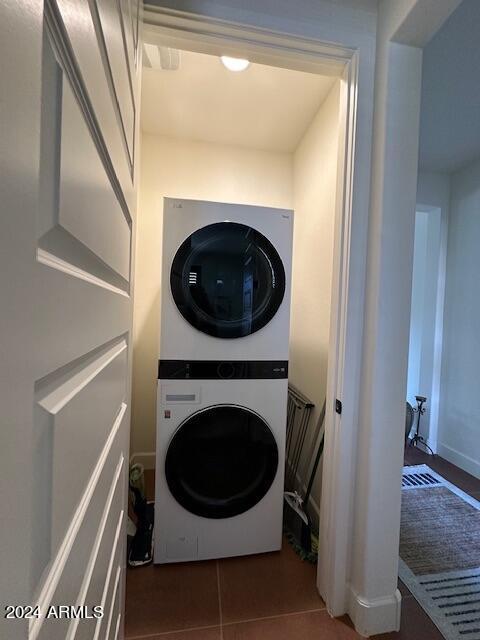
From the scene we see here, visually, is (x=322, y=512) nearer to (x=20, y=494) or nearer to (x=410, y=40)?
(x=20, y=494)

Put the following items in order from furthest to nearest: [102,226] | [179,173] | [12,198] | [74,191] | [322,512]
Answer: [179,173]
[322,512]
[102,226]
[74,191]
[12,198]

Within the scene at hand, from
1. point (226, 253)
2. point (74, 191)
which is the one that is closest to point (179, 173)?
point (226, 253)

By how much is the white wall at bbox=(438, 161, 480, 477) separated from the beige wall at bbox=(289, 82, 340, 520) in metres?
1.51

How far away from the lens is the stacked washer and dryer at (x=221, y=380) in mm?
1382

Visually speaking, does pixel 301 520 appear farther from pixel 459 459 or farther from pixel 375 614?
pixel 459 459

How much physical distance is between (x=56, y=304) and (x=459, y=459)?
3.20 meters

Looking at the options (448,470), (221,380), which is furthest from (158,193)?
(448,470)

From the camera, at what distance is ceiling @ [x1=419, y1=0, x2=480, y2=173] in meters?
1.34

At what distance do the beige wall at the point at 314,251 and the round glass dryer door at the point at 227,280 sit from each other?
42 centimetres

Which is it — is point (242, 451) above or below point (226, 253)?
below

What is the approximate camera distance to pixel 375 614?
3.71ft

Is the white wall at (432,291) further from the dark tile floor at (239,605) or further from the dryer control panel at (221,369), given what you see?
the dryer control panel at (221,369)

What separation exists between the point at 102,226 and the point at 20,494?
426 millimetres

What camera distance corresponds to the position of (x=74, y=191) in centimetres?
38
